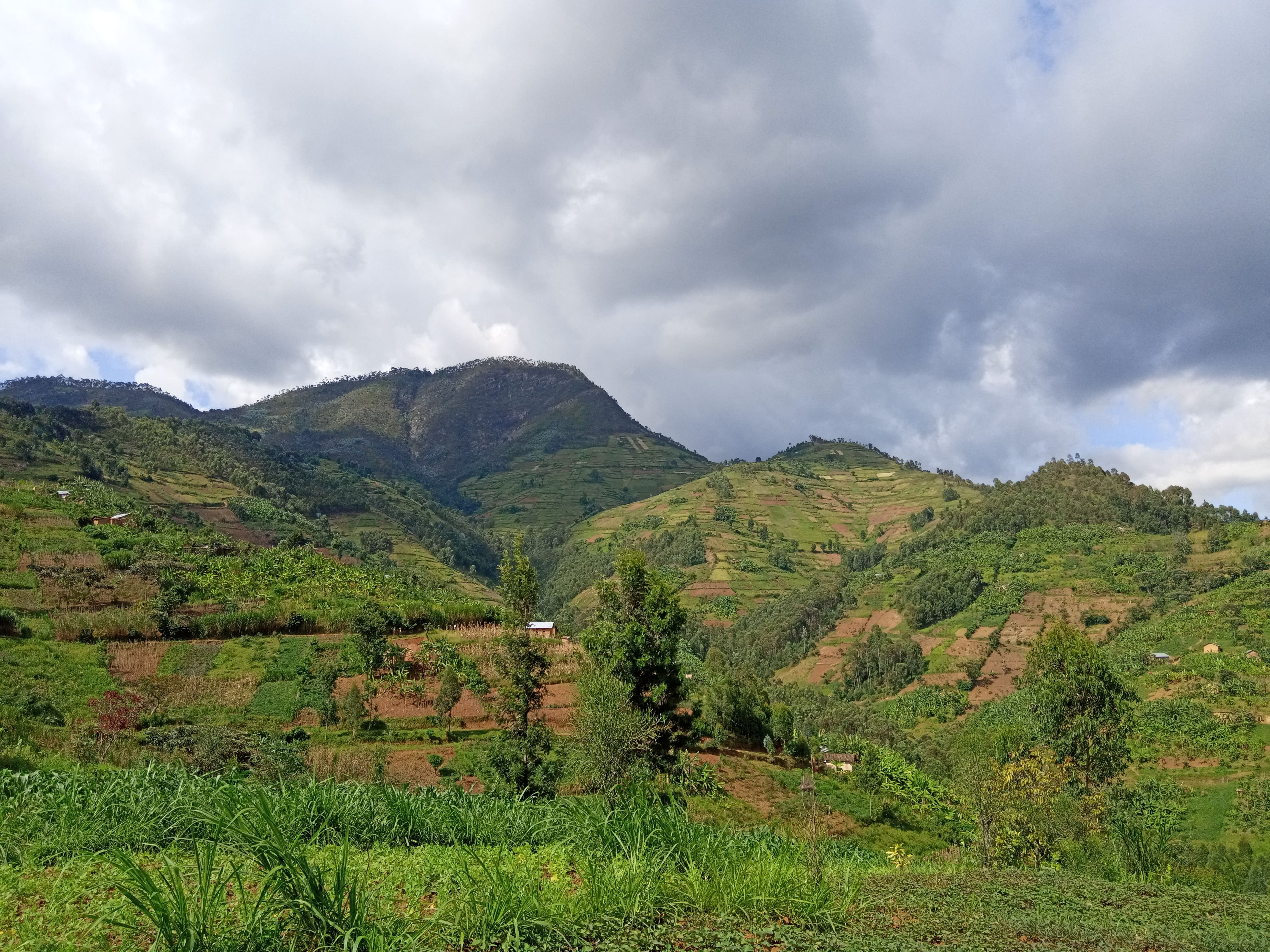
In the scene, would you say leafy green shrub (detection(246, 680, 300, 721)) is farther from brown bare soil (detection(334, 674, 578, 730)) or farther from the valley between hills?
brown bare soil (detection(334, 674, 578, 730))

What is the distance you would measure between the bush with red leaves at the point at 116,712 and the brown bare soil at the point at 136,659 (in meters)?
3.15

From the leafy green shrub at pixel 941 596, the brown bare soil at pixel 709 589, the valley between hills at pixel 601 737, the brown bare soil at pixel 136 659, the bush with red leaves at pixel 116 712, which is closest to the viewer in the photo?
the valley between hills at pixel 601 737

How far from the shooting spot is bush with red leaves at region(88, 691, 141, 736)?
3253 cm

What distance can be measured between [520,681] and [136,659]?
110 ft

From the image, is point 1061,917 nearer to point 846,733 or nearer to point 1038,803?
Result: point 1038,803

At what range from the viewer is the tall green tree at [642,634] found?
92.5ft

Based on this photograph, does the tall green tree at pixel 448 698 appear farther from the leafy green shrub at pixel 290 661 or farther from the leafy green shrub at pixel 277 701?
the leafy green shrub at pixel 290 661

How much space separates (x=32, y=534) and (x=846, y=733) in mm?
87973

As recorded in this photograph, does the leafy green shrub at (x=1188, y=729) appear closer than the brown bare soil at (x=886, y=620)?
Yes

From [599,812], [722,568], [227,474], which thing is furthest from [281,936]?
[722,568]

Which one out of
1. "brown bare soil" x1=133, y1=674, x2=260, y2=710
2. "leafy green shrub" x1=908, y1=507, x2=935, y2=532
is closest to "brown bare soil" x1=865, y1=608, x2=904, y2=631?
"leafy green shrub" x1=908, y1=507, x2=935, y2=532

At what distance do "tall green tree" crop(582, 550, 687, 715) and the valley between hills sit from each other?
0.48 feet

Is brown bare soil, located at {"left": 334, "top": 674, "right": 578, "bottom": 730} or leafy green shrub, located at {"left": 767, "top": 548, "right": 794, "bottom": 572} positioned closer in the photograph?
brown bare soil, located at {"left": 334, "top": 674, "right": 578, "bottom": 730}

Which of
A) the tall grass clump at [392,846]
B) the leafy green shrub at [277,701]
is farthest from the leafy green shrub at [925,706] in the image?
the tall grass clump at [392,846]
